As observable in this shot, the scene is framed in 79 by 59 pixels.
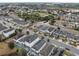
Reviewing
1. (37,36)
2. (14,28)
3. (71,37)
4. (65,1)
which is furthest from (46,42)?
(65,1)

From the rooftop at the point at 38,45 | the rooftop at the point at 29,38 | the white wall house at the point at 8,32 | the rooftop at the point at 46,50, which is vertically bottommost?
the rooftop at the point at 46,50

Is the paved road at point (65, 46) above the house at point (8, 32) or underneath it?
underneath

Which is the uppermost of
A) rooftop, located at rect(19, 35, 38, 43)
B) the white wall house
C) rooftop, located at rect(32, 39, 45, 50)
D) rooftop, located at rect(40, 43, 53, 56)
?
the white wall house

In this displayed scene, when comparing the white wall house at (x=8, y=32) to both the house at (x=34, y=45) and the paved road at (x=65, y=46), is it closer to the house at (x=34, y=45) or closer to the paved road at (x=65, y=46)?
the house at (x=34, y=45)

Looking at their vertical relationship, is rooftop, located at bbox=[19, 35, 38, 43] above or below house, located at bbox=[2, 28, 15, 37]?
below

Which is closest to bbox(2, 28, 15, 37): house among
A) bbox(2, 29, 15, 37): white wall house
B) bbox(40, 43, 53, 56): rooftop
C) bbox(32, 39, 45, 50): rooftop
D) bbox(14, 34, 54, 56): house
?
bbox(2, 29, 15, 37): white wall house

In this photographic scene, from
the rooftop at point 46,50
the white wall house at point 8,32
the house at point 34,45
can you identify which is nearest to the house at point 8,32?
the white wall house at point 8,32

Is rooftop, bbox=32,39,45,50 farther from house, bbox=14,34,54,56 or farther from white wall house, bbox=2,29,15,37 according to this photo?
white wall house, bbox=2,29,15,37

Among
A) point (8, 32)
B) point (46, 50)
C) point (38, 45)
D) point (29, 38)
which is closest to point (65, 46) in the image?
point (46, 50)
